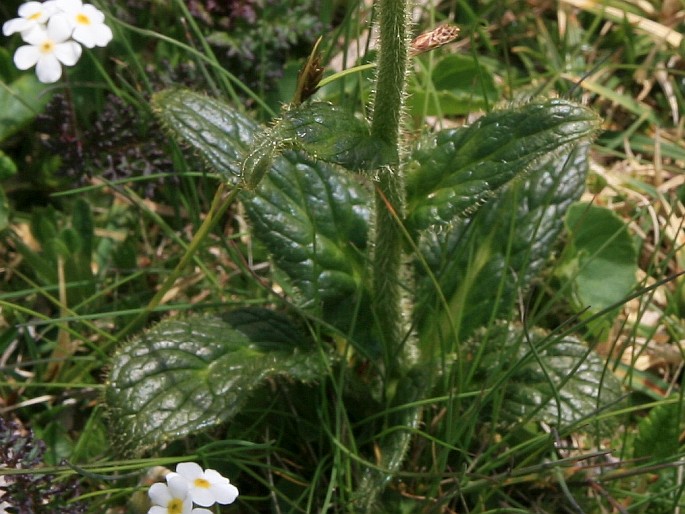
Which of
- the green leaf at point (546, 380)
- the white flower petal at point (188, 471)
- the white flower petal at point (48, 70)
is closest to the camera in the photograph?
the white flower petal at point (188, 471)

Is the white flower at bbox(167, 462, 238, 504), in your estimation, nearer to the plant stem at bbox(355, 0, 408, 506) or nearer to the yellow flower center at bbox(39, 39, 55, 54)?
the plant stem at bbox(355, 0, 408, 506)

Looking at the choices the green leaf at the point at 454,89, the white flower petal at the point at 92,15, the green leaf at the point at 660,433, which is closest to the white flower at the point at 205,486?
the green leaf at the point at 660,433

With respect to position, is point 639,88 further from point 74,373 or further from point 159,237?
point 74,373

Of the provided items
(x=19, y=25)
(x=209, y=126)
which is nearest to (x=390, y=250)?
(x=209, y=126)

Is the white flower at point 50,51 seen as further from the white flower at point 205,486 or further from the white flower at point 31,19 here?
the white flower at point 205,486

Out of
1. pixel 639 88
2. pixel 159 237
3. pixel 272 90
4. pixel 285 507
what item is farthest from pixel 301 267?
pixel 639 88

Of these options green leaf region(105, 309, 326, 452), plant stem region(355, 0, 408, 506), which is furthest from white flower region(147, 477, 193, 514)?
plant stem region(355, 0, 408, 506)

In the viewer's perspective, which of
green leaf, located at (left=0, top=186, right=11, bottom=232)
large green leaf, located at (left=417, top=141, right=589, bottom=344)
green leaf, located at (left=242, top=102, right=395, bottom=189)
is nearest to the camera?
green leaf, located at (left=242, top=102, right=395, bottom=189)
